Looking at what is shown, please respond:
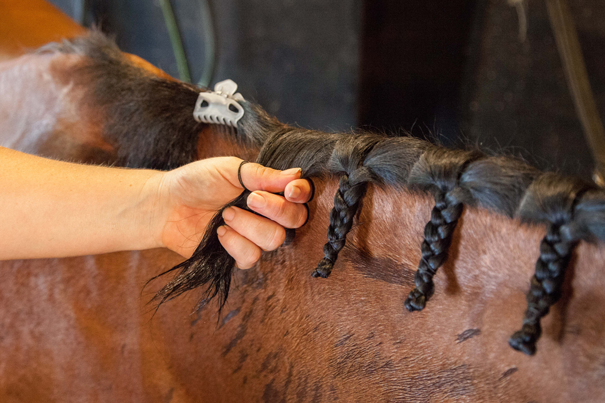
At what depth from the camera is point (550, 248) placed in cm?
27

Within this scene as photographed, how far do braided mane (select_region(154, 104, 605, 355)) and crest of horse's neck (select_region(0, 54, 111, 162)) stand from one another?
0.23 metres

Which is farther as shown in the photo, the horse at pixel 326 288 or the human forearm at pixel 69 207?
the human forearm at pixel 69 207

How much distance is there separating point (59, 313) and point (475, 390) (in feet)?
1.35

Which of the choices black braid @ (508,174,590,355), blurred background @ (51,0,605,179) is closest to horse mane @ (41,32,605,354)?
black braid @ (508,174,590,355)

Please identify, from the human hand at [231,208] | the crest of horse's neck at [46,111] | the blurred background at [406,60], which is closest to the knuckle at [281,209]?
the human hand at [231,208]

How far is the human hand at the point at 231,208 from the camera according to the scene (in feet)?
1.21

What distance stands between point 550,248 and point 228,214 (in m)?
0.25

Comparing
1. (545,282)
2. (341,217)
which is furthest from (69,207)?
(545,282)

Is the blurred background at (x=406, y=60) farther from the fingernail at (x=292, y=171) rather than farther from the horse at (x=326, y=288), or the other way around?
the fingernail at (x=292, y=171)

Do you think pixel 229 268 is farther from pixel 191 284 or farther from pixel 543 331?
pixel 543 331

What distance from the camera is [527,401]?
292 mm

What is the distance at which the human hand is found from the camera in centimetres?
37

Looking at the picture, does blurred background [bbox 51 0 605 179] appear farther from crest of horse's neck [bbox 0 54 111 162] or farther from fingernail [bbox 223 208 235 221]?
fingernail [bbox 223 208 235 221]

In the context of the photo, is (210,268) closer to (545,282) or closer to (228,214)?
(228,214)
